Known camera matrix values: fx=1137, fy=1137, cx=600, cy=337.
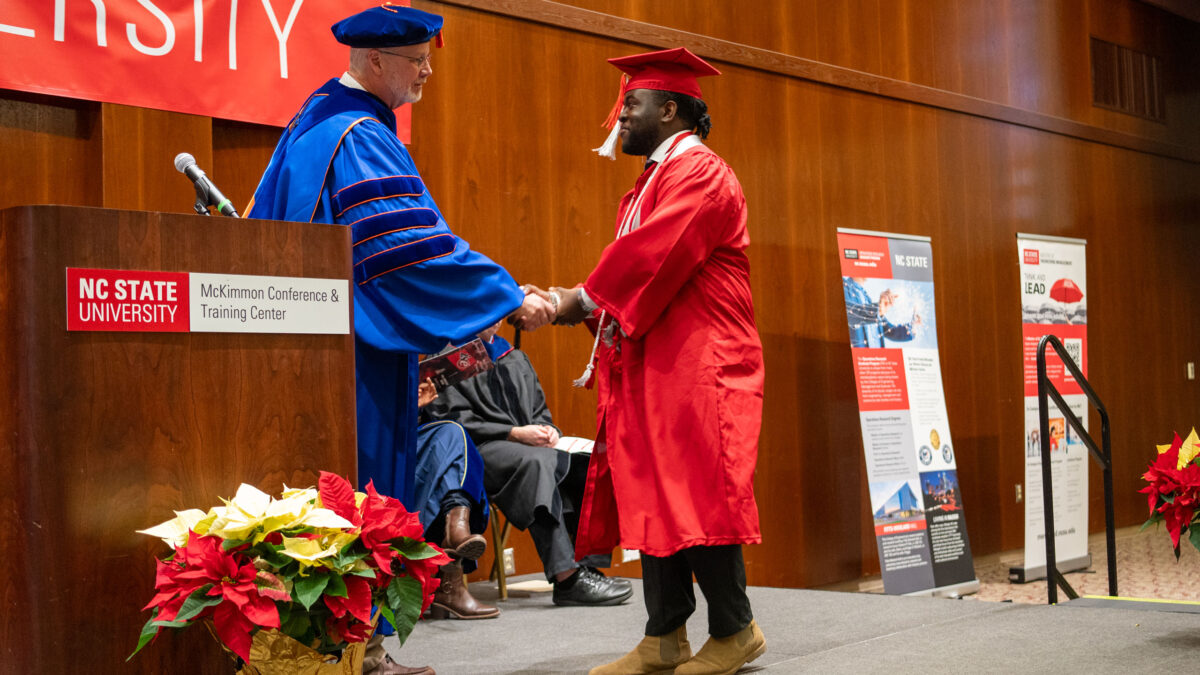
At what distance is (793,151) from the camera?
20.3 feet

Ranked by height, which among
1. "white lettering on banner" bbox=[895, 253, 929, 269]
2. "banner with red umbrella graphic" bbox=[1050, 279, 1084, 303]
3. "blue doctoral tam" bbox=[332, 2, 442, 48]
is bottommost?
"banner with red umbrella graphic" bbox=[1050, 279, 1084, 303]

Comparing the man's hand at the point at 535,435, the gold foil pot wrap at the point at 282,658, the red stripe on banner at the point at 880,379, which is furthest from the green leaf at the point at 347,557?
the red stripe on banner at the point at 880,379

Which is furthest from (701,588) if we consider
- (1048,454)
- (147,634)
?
(1048,454)

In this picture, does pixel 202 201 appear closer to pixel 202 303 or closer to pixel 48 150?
pixel 202 303

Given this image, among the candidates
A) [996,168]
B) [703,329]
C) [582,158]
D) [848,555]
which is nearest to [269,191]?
[703,329]

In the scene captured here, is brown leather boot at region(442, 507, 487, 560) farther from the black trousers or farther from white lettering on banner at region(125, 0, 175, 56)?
white lettering on banner at region(125, 0, 175, 56)

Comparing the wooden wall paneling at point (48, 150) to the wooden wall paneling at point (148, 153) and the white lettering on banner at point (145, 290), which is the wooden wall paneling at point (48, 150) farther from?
the white lettering on banner at point (145, 290)

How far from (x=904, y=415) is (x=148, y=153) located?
3960 mm

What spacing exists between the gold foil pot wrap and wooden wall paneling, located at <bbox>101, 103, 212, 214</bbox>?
8.31ft

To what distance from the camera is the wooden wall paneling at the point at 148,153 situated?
148 inches

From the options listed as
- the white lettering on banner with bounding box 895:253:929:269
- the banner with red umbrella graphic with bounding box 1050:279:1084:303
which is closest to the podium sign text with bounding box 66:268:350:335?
the white lettering on banner with bounding box 895:253:929:269

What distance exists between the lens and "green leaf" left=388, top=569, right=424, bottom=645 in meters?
1.72

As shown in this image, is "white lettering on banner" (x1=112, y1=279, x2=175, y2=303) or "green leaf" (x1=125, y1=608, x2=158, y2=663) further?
"white lettering on banner" (x1=112, y1=279, x2=175, y2=303)

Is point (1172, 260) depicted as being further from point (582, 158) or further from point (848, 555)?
point (582, 158)
